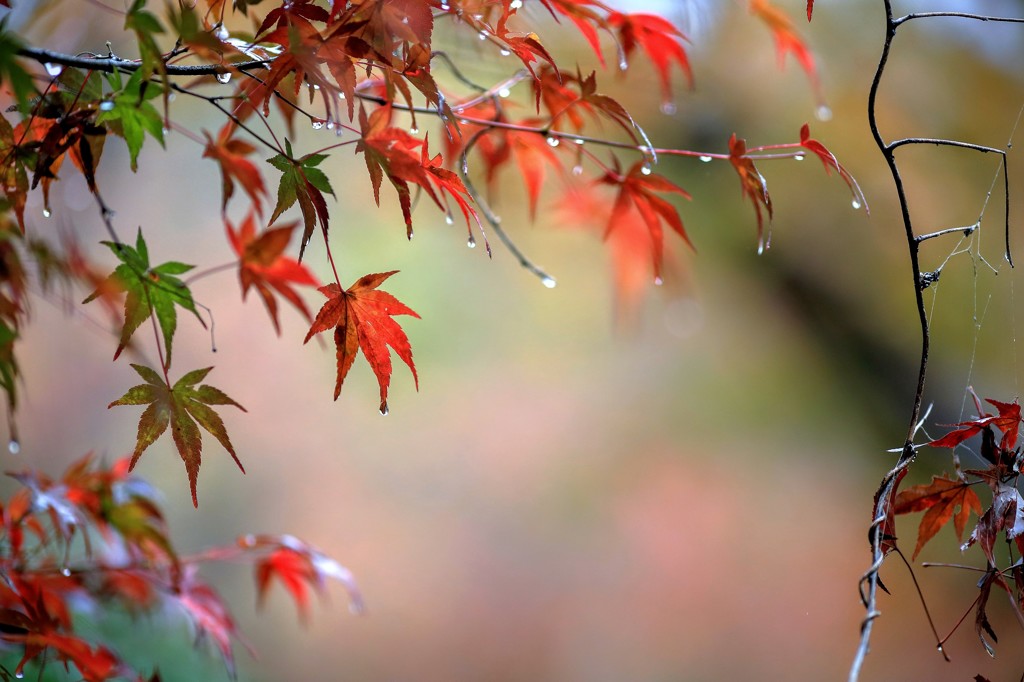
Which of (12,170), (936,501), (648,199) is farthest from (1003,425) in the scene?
(12,170)

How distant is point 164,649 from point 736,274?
1.91 meters

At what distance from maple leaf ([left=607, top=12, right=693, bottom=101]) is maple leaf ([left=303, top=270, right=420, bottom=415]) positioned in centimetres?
33

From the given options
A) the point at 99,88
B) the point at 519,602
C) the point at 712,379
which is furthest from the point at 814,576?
the point at 99,88

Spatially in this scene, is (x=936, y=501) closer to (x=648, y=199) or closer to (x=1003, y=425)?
(x=1003, y=425)

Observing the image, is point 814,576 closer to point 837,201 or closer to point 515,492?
point 515,492

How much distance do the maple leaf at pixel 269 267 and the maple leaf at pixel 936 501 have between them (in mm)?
521

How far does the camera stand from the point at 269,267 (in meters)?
0.73

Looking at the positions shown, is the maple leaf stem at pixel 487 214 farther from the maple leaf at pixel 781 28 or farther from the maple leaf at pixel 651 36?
the maple leaf at pixel 781 28

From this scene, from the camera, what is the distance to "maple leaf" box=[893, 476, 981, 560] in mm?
538

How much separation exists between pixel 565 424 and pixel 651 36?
61.5 inches

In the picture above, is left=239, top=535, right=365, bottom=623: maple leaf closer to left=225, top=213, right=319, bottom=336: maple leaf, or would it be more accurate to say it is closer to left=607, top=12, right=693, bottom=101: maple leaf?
left=225, top=213, right=319, bottom=336: maple leaf

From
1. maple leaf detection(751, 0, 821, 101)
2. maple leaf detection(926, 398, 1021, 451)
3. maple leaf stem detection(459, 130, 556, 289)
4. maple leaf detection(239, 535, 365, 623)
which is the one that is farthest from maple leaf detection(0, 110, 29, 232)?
maple leaf detection(751, 0, 821, 101)

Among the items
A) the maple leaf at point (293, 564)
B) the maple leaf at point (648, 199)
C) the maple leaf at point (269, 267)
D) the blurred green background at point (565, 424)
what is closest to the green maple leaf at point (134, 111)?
the maple leaf at point (269, 267)

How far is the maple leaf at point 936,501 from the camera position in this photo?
538 millimetres
